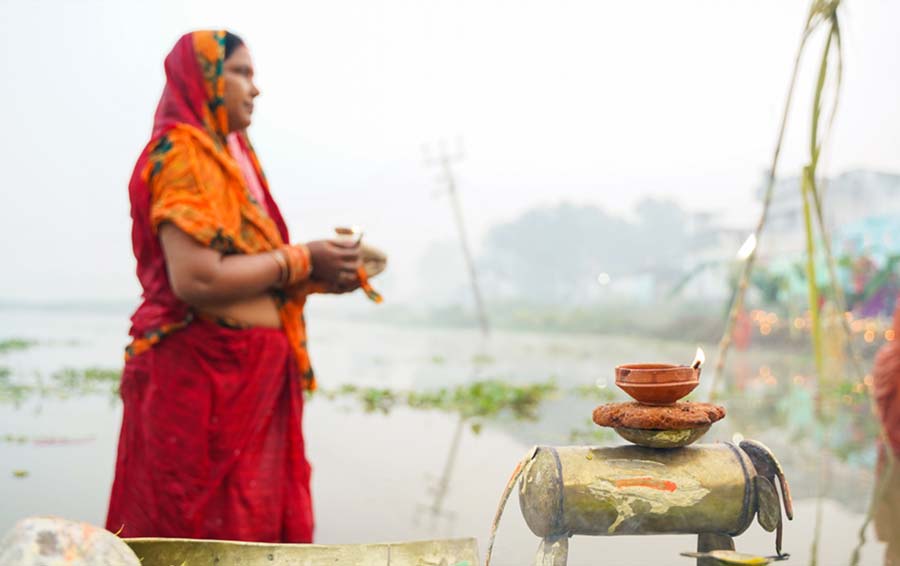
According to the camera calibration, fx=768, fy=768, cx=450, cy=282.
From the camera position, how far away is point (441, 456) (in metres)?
5.10

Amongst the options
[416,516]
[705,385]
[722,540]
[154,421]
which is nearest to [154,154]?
[154,421]

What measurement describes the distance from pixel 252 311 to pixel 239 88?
575 millimetres

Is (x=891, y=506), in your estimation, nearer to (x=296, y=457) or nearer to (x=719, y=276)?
(x=296, y=457)

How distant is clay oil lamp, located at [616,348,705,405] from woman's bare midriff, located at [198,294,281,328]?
102cm

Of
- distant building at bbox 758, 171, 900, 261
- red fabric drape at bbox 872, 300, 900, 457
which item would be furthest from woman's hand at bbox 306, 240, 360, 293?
distant building at bbox 758, 171, 900, 261

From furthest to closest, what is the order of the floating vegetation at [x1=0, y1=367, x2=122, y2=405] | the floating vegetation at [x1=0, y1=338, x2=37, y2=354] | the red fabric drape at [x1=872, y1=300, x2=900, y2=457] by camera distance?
1. the floating vegetation at [x1=0, y1=338, x2=37, y2=354]
2. the floating vegetation at [x1=0, y1=367, x2=122, y2=405]
3. the red fabric drape at [x1=872, y1=300, x2=900, y2=457]

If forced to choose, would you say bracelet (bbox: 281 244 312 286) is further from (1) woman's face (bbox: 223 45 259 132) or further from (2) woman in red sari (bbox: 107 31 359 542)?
(1) woman's face (bbox: 223 45 259 132)

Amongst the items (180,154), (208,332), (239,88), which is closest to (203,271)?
(208,332)

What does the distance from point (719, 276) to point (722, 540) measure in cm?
1742

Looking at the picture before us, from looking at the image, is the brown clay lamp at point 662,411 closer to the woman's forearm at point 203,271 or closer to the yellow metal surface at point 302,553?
the yellow metal surface at point 302,553

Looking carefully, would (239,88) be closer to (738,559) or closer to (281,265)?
(281,265)

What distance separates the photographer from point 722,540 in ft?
4.48

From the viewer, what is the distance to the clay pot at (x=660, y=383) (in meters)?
1.28

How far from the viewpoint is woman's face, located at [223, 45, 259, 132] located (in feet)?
6.43
